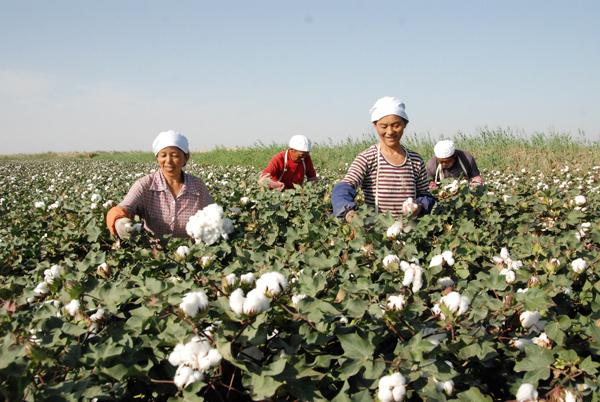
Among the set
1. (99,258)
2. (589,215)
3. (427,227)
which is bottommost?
(589,215)

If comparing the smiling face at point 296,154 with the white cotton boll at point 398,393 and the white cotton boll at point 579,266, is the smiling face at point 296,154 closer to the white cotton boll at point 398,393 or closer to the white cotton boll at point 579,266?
the white cotton boll at point 579,266

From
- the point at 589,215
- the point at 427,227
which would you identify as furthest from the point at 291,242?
the point at 589,215

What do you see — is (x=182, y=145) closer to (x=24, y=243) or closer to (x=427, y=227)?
(x=24, y=243)

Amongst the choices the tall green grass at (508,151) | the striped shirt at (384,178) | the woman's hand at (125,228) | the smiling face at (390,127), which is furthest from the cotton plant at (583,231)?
the tall green grass at (508,151)

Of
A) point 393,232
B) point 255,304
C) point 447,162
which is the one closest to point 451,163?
point 447,162

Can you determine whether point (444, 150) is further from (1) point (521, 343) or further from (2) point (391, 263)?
(1) point (521, 343)

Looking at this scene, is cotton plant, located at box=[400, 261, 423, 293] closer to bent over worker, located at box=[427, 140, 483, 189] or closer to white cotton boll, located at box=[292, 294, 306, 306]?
white cotton boll, located at box=[292, 294, 306, 306]

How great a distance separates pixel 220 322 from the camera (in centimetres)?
134

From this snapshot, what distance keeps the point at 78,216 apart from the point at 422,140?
12.5 m

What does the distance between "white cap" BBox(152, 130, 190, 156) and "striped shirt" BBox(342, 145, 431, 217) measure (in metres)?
1.05

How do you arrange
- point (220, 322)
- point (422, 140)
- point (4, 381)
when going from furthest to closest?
point (422, 140) < point (220, 322) < point (4, 381)

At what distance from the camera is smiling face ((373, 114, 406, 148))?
123 inches

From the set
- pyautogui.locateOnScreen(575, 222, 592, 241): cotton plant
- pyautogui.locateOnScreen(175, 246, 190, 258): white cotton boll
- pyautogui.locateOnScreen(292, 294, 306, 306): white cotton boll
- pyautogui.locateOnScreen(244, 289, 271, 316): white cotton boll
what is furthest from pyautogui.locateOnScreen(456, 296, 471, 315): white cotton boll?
pyautogui.locateOnScreen(575, 222, 592, 241): cotton plant

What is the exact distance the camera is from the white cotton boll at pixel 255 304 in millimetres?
1170
